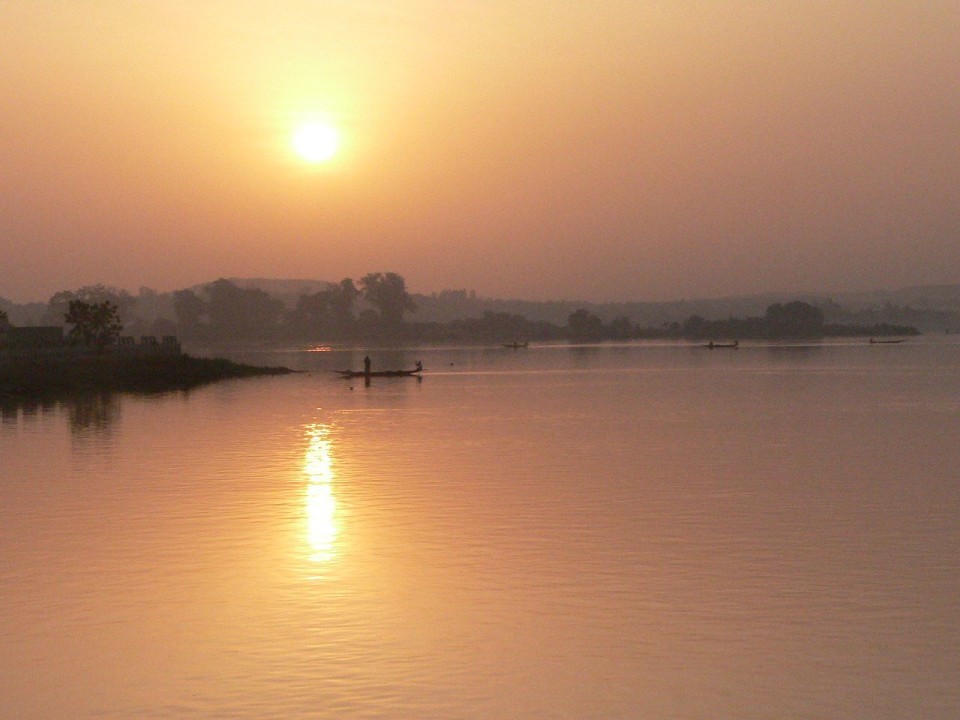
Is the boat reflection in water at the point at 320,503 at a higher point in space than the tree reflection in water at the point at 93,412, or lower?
higher

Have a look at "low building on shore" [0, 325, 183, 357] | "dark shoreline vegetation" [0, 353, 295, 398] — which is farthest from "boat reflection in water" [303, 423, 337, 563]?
"low building on shore" [0, 325, 183, 357]

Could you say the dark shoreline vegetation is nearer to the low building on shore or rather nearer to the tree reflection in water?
the low building on shore

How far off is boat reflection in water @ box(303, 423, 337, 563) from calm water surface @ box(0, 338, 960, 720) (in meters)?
0.25

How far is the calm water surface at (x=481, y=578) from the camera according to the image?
52.5 feet

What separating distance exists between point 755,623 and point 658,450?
1208 inches

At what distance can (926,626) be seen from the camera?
19.1 metres

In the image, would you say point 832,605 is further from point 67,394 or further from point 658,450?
point 67,394

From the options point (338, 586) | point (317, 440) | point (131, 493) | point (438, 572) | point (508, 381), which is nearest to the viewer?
point (338, 586)

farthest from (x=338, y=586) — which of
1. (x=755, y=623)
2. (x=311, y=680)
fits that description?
(x=755, y=623)

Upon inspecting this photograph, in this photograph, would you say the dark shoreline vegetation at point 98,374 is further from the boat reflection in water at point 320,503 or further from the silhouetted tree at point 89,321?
the boat reflection in water at point 320,503

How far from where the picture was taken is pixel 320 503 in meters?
34.2

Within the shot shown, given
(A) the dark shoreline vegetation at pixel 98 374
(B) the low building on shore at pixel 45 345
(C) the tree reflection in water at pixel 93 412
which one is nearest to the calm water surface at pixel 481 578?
(C) the tree reflection in water at pixel 93 412

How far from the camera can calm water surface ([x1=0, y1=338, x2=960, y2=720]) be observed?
16.0 metres

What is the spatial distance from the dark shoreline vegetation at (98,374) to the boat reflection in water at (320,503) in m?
50.0
